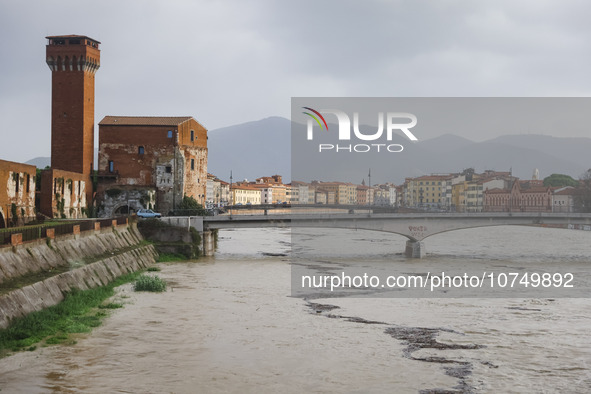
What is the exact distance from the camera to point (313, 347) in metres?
16.3

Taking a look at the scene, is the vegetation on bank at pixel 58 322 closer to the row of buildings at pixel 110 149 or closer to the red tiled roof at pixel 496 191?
the row of buildings at pixel 110 149

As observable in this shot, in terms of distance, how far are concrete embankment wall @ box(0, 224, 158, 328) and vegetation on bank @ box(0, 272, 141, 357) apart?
0.78ft

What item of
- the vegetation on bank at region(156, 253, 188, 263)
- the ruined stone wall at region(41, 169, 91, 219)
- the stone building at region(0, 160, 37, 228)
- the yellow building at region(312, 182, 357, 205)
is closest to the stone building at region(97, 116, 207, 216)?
the ruined stone wall at region(41, 169, 91, 219)

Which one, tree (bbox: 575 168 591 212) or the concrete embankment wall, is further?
tree (bbox: 575 168 591 212)

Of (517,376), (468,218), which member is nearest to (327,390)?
(517,376)

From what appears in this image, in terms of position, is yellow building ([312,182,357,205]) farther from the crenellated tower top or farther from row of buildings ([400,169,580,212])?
the crenellated tower top

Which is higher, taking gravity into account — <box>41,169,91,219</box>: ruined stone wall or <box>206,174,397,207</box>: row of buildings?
<box>206,174,397,207</box>: row of buildings

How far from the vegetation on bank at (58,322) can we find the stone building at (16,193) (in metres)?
11.6

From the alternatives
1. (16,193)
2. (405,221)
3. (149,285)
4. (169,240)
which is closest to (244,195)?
(405,221)

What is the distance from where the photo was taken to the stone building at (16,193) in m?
30.7

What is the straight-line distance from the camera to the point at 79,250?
25.1 m

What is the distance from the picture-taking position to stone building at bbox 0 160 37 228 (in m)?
30.7

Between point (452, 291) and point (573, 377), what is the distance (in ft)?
43.8

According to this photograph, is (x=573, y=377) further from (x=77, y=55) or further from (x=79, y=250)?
(x=77, y=55)
